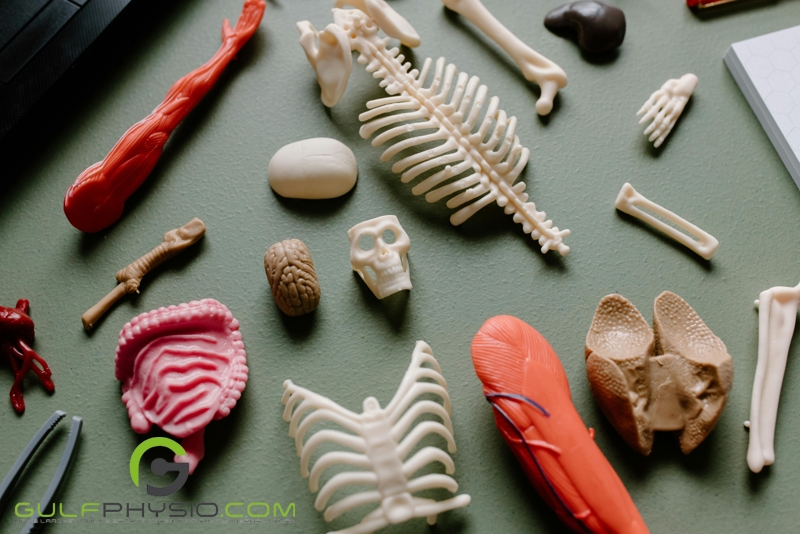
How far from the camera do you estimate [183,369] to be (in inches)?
53.4

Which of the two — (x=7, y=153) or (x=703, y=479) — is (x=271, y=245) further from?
(x=703, y=479)

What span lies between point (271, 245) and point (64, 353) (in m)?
0.51

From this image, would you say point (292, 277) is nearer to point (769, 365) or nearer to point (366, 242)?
point (366, 242)

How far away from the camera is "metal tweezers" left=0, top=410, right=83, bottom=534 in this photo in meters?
1.33

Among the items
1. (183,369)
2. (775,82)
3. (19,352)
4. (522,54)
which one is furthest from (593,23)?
(19,352)

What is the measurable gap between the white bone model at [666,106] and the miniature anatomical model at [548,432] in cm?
66

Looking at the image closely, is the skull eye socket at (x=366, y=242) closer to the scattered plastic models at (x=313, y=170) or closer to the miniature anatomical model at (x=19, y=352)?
the scattered plastic models at (x=313, y=170)

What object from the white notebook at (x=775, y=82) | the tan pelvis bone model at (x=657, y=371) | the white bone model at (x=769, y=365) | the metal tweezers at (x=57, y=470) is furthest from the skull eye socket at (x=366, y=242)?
the white notebook at (x=775, y=82)

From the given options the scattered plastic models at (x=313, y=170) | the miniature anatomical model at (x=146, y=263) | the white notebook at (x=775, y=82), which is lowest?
the white notebook at (x=775, y=82)

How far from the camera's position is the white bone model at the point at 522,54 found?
1661 mm

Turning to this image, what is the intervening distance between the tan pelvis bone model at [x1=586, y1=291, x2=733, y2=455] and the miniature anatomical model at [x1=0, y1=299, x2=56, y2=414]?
1.18 meters

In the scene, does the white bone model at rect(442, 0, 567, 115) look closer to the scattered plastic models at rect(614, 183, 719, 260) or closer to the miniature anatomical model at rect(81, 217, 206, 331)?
the scattered plastic models at rect(614, 183, 719, 260)

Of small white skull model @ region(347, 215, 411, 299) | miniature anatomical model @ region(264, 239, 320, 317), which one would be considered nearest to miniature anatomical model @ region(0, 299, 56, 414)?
miniature anatomical model @ region(264, 239, 320, 317)

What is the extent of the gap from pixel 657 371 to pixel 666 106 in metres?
0.70
